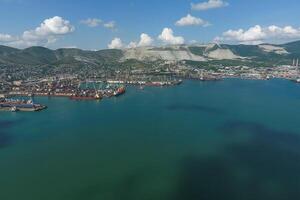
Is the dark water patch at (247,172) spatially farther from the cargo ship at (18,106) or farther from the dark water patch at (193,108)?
the cargo ship at (18,106)

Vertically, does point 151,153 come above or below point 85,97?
above

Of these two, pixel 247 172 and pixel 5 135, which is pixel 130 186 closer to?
pixel 247 172

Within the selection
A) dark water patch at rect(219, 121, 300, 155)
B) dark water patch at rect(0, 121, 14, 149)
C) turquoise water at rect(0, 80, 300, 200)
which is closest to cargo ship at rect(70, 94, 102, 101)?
turquoise water at rect(0, 80, 300, 200)

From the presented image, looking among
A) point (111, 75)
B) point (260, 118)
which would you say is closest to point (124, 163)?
point (260, 118)


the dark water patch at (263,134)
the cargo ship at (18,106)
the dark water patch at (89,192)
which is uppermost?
the dark water patch at (89,192)

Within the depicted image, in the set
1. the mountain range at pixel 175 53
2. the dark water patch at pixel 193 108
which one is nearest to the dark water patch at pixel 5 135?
the dark water patch at pixel 193 108

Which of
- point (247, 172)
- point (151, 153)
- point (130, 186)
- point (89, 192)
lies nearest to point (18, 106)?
point (151, 153)
